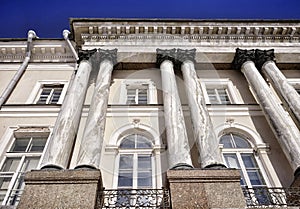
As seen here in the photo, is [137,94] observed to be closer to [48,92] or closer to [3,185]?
[48,92]

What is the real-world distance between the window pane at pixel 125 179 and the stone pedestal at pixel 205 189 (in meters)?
1.85

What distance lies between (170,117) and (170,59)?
154 inches

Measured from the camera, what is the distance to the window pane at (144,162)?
27.3ft

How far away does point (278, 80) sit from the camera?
409 inches

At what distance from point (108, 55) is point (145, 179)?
5.74m

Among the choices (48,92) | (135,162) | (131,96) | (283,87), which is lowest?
(135,162)

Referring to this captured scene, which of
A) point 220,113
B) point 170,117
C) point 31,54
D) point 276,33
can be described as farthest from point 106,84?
point 276,33

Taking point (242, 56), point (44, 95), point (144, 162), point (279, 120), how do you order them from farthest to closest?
1. point (242, 56)
2. point (44, 95)
3. point (279, 120)
4. point (144, 162)

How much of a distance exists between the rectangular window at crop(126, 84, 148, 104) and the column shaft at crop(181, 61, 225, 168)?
190cm

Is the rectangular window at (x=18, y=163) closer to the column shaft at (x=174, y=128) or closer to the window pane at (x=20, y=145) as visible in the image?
the window pane at (x=20, y=145)

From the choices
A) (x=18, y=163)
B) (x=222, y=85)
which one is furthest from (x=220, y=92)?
(x=18, y=163)

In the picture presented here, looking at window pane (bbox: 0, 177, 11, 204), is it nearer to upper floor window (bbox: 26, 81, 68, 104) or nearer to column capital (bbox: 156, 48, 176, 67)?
upper floor window (bbox: 26, 81, 68, 104)

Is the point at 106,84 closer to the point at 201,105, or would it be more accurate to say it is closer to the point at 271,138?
the point at 201,105

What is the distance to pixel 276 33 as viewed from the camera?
41.0ft
